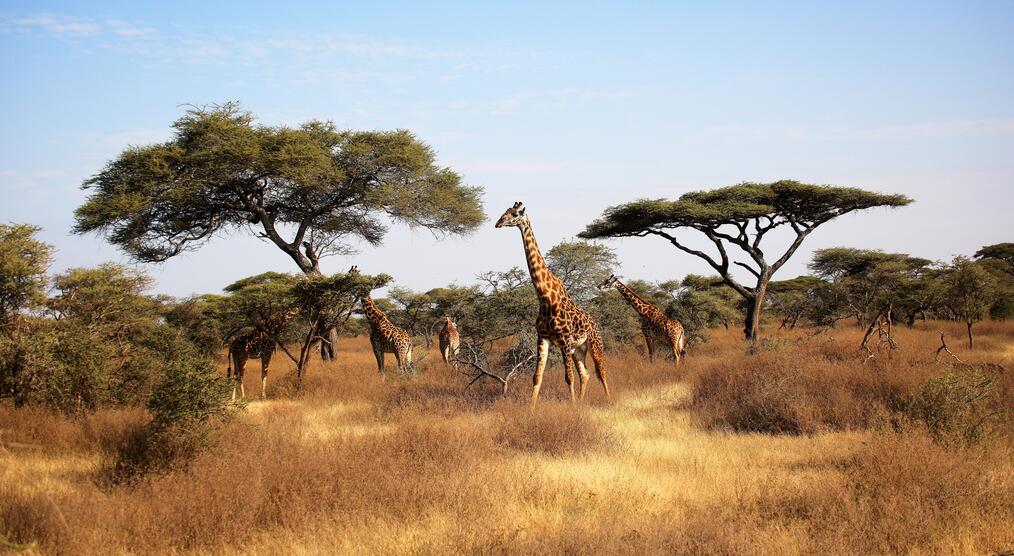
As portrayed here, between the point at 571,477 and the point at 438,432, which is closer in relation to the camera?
the point at 571,477

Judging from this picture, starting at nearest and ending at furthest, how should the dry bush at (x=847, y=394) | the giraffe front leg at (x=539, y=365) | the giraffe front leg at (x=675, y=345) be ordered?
the dry bush at (x=847, y=394)
the giraffe front leg at (x=539, y=365)
the giraffe front leg at (x=675, y=345)

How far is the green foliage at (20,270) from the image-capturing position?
429 inches

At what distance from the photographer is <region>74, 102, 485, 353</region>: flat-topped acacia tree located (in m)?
18.2

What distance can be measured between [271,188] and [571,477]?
1585 cm

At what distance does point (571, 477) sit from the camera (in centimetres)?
686

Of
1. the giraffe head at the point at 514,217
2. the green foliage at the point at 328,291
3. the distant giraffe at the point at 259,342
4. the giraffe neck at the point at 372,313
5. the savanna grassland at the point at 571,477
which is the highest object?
the giraffe head at the point at 514,217

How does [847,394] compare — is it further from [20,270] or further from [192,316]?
[192,316]

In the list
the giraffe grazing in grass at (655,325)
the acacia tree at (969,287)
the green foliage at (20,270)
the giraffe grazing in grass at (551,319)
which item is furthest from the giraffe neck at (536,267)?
the acacia tree at (969,287)

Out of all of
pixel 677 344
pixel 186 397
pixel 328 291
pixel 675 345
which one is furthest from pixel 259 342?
pixel 677 344

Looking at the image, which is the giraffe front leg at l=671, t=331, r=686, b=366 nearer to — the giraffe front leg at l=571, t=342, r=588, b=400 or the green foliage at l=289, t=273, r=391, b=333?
the giraffe front leg at l=571, t=342, r=588, b=400

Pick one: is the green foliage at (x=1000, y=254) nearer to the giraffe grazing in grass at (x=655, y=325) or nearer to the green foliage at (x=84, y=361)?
the giraffe grazing in grass at (x=655, y=325)

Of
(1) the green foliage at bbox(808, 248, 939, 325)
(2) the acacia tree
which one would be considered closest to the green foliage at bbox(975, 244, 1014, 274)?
(1) the green foliage at bbox(808, 248, 939, 325)

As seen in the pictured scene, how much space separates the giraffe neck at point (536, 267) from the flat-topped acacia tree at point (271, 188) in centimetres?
949

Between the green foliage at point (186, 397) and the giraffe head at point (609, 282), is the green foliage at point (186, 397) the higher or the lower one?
the lower one
